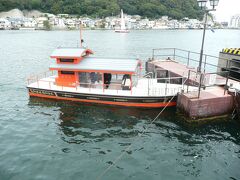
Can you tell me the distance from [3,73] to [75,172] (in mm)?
31455

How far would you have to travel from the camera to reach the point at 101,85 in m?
23.6

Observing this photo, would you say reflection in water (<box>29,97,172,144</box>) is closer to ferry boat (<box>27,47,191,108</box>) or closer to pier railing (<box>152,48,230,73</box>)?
ferry boat (<box>27,47,191,108</box>)

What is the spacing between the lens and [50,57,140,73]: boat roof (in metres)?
22.1

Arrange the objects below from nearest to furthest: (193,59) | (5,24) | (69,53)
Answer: (69,53) < (193,59) < (5,24)

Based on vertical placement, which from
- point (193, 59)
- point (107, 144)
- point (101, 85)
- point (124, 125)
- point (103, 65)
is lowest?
point (107, 144)

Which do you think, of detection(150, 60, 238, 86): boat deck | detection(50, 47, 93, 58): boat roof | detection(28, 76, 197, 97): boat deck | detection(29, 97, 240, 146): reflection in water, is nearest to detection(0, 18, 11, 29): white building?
detection(50, 47, 93, 58): boat roof

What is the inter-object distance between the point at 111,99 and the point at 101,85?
6.92 feet

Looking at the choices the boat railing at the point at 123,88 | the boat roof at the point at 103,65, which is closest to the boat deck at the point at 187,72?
the boat railing at the point at 123,88

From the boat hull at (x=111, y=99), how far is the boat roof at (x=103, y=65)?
2.60 metres

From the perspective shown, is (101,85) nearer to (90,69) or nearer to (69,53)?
(90,69)

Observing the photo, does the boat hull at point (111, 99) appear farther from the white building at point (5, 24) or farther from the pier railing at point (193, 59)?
the white building at point (5, 24)

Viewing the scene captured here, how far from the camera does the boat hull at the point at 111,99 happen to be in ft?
71.3

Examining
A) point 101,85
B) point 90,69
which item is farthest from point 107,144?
point 90,69

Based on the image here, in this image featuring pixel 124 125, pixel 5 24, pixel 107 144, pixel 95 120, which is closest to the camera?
pixel 107 144
